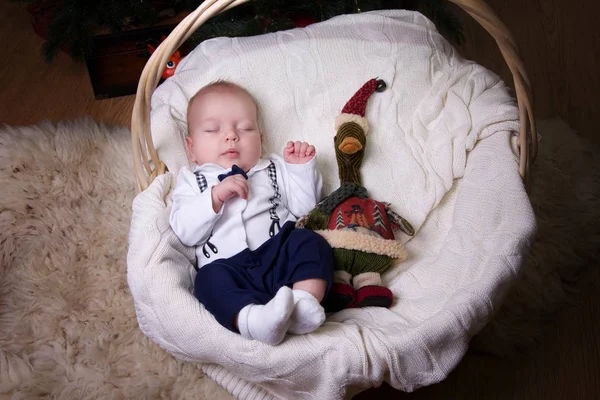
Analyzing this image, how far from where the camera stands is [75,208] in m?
1.59

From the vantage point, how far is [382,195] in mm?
1483

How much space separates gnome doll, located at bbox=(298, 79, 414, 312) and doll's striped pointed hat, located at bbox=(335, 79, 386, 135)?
0.06 ft

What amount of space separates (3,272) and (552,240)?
4.33 feet

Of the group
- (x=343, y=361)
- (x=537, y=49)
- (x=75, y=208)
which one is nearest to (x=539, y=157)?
(x=537, y=49)

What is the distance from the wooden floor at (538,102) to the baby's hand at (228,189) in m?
0.53

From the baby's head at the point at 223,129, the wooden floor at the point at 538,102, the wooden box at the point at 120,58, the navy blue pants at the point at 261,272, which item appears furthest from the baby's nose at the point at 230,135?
the wooden box at the point at 120,58

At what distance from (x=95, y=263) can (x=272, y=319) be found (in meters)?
0.68

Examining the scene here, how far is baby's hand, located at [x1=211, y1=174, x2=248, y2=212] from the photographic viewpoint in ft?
4.02

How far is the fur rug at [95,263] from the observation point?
1280 mm

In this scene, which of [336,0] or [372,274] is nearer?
[372,274]

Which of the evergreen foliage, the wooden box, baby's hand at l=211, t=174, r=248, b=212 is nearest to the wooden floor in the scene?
the wooden box

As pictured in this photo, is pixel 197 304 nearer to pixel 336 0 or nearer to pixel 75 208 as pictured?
pixel 75 208

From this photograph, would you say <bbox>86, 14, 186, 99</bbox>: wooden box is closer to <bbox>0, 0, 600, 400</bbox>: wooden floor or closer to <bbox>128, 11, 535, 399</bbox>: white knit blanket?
<bbox>0, 0, 600, 400</bbox>: wooden floor

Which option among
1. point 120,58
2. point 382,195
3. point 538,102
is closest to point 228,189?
point 382,195
